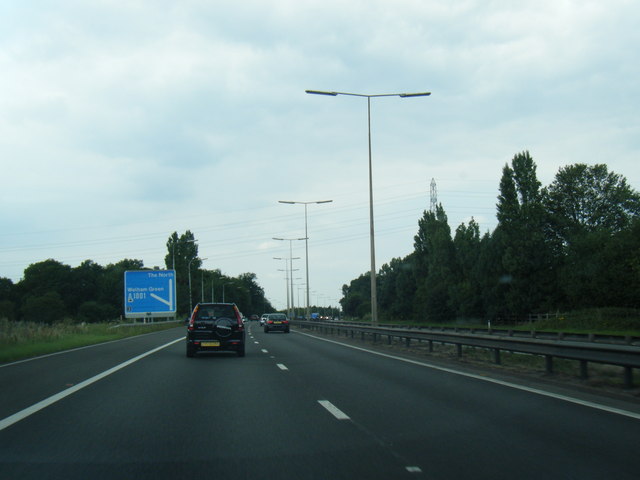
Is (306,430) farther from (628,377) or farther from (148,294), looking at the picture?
(148,294)

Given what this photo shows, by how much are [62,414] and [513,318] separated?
63764 millimetres

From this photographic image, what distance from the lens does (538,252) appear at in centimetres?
6694

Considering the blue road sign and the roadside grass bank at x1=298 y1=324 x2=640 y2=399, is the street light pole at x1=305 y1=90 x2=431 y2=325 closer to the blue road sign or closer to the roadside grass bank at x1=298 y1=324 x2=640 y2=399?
the roadside grass bank at x1=298 y1=324 x2=640 y2=399

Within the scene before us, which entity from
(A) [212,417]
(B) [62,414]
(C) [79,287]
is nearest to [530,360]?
(A) [212,417]

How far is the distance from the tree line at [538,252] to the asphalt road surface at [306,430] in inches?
1813

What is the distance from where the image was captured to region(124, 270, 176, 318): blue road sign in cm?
4556

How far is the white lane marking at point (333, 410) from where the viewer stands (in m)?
9.12

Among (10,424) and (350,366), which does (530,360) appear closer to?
(350,366)

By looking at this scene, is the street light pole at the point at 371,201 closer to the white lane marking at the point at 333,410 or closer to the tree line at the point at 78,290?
the white lane marking at the point at 333,410

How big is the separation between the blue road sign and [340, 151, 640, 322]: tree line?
34.0 metres

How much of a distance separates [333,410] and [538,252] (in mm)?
60868

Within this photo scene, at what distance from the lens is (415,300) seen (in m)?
89.9

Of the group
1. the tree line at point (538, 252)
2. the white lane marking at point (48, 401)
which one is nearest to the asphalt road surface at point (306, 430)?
the white lane marking at point (48, 401)

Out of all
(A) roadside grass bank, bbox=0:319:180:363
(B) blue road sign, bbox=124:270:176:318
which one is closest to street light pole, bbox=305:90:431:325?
(A) roadside grass bank, bbox=0:319:180:363
